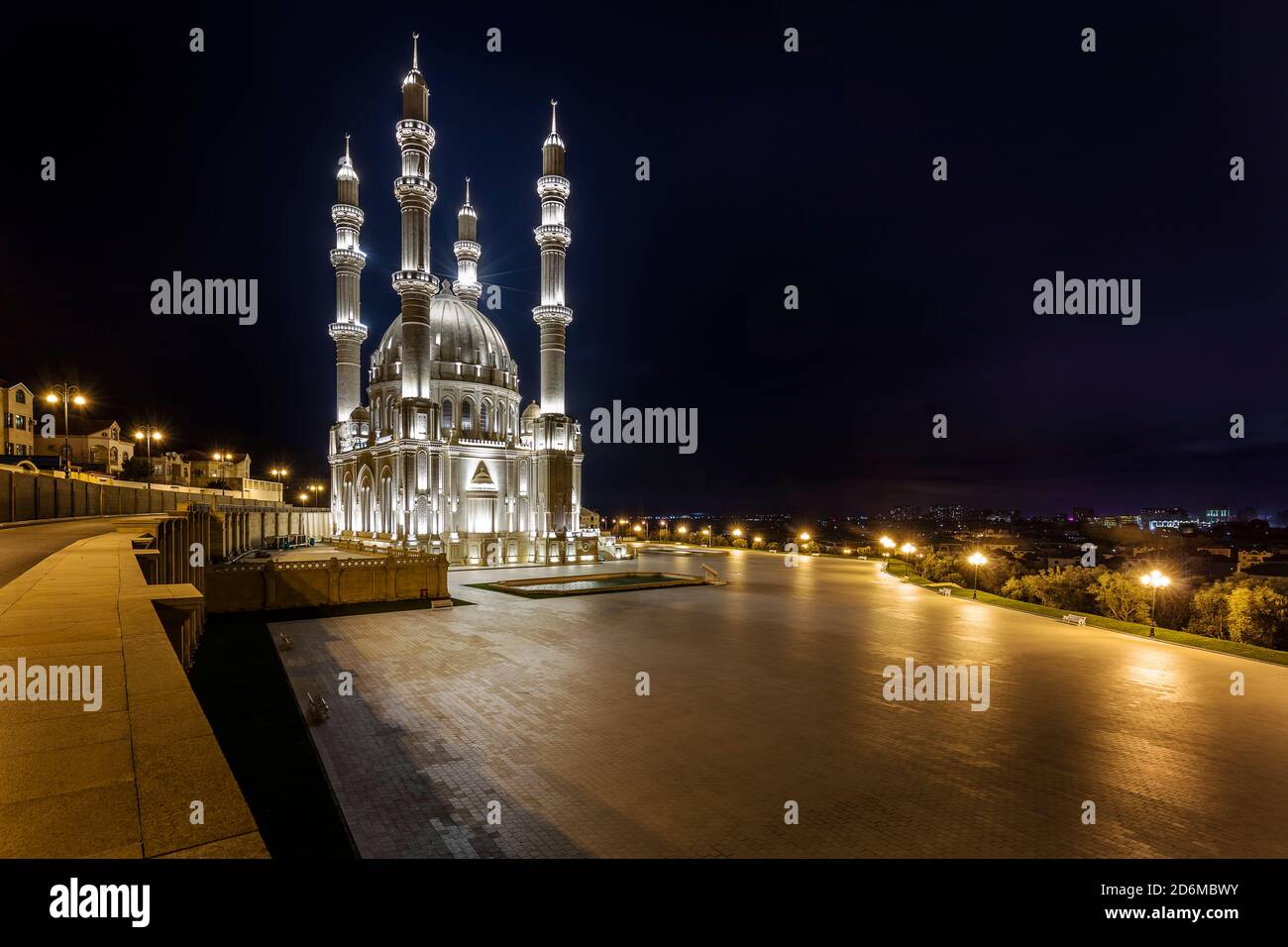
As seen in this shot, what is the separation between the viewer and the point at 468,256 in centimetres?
6306

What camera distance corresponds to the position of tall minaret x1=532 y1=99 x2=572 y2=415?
5109 centimetres

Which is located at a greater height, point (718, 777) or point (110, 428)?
point (110, 428)

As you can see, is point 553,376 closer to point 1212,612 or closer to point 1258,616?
point 1212,612

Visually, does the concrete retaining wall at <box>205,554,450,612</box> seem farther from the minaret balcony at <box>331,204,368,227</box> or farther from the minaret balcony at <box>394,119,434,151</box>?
the minaret balcony at <box>331,204,368,227</box>

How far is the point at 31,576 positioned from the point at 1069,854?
1720 cm

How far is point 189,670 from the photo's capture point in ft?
48.0

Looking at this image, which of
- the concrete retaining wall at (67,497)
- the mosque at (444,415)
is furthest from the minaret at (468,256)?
the concrete retaining wall at (67,497)

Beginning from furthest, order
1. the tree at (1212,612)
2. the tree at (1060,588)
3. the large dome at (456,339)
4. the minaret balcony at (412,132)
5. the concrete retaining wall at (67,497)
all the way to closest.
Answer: the large dome at (456,339) < the minaret balcony at (412,132) < the tree at (1060,588) < the concrete retaining wall at (67,497) < the tree at (1212,612)

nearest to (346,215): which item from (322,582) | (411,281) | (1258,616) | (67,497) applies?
(411,281)

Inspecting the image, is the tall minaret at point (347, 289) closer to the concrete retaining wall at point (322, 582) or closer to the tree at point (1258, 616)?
the concrete retaining wall at point (322, 582)

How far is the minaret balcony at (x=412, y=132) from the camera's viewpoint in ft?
158
